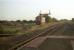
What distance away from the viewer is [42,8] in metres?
7.18

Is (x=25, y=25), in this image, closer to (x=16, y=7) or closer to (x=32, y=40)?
(x=32, y=40)

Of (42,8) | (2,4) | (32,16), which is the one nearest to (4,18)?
(2,4)

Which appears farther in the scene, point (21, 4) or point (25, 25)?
point (25, 25)

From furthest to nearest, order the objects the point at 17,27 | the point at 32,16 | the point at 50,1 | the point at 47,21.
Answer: the point at 47,21 → the point at 17,27 → the point at 32,16 → the point at 50,1

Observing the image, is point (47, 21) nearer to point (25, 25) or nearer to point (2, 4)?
point (25, 25)

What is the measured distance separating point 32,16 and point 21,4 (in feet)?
2.39

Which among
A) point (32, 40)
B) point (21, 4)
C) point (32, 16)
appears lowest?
point (32, 40)

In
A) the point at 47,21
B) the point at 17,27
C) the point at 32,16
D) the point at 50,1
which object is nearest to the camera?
the point at 50,1

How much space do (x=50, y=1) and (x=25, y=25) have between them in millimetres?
2066

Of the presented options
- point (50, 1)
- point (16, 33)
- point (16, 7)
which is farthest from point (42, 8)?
point (16, 33)

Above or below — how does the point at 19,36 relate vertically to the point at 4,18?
below

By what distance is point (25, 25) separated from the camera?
8438 millimetres

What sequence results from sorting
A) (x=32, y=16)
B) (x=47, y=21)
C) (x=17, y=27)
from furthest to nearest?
(x=47, y=21), (x=17, y=27), (x=32, y=16)

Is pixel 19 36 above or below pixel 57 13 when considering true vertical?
below
